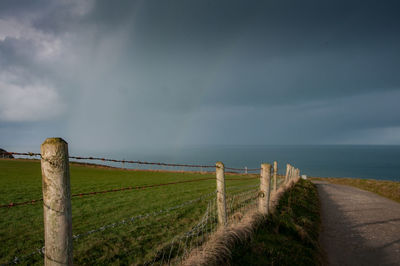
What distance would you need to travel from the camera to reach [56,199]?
2.05 m

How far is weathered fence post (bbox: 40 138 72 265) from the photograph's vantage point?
2.05 m

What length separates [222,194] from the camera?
5000 millimetres

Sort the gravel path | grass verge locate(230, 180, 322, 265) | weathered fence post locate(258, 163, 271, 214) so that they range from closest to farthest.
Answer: grass verge locate(230, 180, 322, 265)
the gravel path
weathered fence post locate(258, 163, 271, 214)

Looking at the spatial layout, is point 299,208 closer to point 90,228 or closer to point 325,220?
point 325,220

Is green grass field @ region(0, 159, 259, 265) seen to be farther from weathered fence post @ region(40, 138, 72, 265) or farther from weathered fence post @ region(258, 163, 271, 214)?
weathered fence post @ region(40, 138, 72, 265)

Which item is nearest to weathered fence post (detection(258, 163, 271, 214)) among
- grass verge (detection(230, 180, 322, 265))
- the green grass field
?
grass verge (detection(230, 180, 322, 265))

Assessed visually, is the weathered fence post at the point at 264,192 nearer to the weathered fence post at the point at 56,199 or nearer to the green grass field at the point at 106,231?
the green grass field at the point at 106,231

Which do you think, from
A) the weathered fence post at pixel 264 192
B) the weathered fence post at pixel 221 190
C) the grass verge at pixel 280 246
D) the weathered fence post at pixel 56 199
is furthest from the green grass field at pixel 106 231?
the weathered fence post at pixel 56 199

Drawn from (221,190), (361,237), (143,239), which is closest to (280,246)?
(221,190)

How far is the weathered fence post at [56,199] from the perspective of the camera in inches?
80.7

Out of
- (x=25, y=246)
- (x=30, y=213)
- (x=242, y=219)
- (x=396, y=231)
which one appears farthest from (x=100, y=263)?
(x=396, y=231)

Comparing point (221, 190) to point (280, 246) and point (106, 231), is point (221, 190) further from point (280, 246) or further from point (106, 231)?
point (106, 231)

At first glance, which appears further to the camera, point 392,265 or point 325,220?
point 325,220

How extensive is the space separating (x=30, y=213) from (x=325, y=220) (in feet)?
39.4
